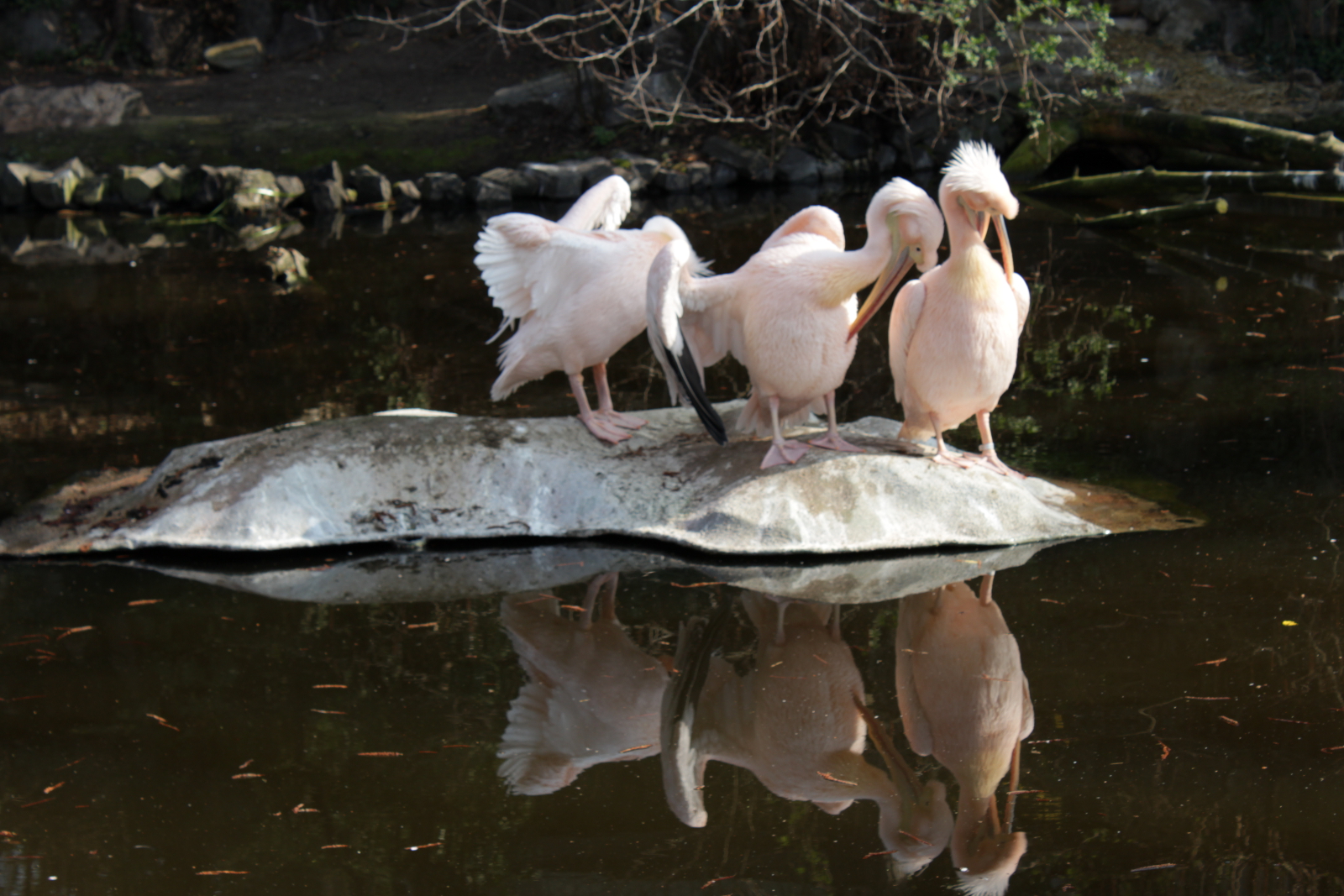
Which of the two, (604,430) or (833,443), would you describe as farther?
(604,430)

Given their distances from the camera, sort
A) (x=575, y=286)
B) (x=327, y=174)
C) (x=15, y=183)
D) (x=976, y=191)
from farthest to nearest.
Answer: (x=15, y=183)
(x=327, y=174)
(x=575, y=286)
(x=976, y=191)

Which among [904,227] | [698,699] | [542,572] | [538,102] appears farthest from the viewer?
[538,102]

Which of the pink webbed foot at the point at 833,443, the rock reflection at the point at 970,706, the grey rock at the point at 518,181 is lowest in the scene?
the grey rock at the point at 518,181

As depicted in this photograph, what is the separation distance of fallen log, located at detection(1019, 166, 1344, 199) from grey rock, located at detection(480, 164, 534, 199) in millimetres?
5362

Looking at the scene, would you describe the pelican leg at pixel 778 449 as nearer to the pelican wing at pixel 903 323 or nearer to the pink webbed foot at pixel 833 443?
the pink webbed foot at pixel 833 443

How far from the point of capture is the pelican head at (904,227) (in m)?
3.99

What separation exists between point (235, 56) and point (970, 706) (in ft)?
56.7

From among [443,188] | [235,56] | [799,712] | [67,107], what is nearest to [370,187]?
[443,188]

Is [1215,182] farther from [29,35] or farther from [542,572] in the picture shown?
[29,35]

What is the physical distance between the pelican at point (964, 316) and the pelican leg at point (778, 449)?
0.47m

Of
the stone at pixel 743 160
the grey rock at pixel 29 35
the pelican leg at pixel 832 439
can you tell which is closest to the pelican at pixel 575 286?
the pelican leg at pixel 832 439

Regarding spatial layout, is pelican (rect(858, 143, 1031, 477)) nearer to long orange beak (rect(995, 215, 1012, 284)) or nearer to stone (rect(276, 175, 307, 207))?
long orange beak (rect(995, 215, 1012, 284))

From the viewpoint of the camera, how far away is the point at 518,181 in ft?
41.2

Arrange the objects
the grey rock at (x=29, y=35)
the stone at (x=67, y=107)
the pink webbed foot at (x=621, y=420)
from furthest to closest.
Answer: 1. the grey rock at (x=29, y=35)
2. the stone at (x=67, y=107)
3. the pink webbed foot at (x=621, y=420)
